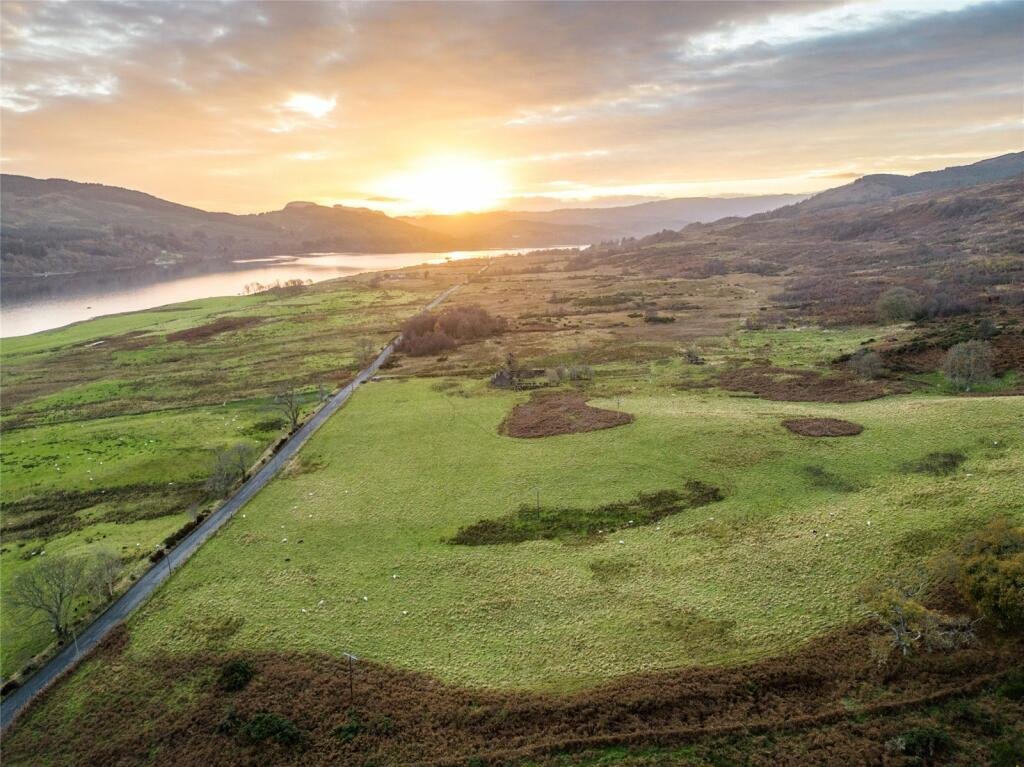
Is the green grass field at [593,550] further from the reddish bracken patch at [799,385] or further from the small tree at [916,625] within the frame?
the reddish bracken patch at [799,385]

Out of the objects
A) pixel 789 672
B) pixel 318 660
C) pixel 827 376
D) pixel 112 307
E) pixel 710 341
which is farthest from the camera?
pixel 112 307

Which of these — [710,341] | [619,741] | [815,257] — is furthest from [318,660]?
[815,257]

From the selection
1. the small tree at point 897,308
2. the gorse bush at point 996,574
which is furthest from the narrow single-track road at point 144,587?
the small tree at point 897,308

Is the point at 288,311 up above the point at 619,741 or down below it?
above

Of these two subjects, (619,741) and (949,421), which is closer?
(619,741)

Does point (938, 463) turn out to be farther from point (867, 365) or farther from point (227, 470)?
point (227, 470)

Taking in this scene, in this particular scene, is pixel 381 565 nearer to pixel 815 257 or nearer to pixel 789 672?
pixel 789 672

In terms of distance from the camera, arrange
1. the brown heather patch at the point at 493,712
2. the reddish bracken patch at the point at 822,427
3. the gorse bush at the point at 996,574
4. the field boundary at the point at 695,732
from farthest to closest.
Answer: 1. the reddish bracken patch at the point at 822,427
2. the gorse bush at the point at 996,574
3. the brown heather patch at the point at 493,712
4. the field boundary at the point at 695,732
